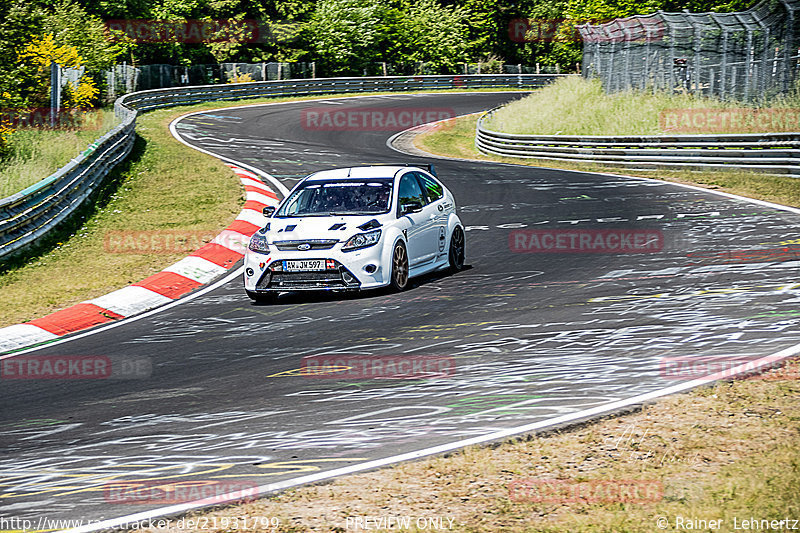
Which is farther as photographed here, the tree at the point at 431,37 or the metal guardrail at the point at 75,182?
the tree at the point at 431,37

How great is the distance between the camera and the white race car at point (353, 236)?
441 inches

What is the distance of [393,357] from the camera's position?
27.2 ft

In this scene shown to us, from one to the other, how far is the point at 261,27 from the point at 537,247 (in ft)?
183

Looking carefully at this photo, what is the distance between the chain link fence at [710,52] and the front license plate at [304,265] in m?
18.3

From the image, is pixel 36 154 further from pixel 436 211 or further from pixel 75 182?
pixel 436 211

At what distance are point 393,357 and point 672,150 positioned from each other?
17.9m

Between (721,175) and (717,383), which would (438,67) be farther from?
(717,383)

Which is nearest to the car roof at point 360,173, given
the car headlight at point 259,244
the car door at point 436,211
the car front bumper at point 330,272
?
the car door at point 436,211

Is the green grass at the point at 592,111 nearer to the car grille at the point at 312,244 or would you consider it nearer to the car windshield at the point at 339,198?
the car windshield at the point at 339,198

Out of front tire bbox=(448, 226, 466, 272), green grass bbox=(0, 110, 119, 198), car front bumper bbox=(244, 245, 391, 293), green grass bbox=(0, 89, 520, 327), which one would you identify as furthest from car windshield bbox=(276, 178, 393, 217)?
A: green grass bbox=(0, 110, 119, 198)

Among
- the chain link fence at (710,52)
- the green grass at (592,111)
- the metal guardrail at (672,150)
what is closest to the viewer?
the metal guardrail at (672,150)

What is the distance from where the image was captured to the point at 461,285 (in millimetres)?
11852

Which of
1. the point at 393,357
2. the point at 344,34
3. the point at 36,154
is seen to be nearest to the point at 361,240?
the point at 393,357

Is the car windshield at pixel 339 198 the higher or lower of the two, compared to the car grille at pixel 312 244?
higher
